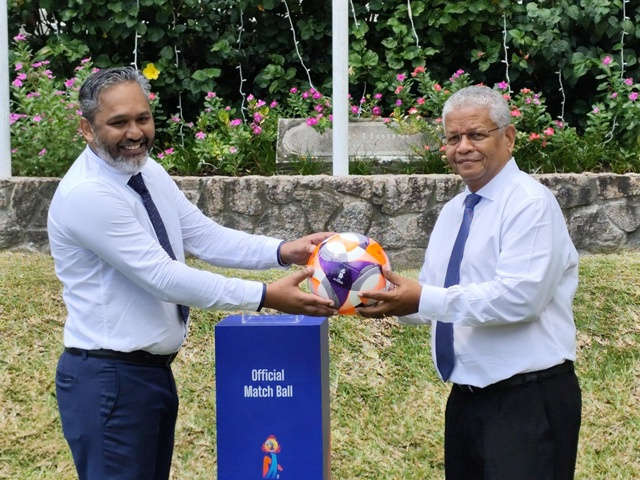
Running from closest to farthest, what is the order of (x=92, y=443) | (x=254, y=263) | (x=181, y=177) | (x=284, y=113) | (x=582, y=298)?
(x=92, y=443), (x=254, y=263), (x=582, y=298), (x=181, y=177), (x=284, y=113)

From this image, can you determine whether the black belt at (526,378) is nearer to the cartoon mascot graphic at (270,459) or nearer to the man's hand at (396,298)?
the man's hand at (396,298)

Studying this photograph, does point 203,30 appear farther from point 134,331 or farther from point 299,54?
point 134,331

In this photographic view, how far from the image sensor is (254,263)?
13.0ft

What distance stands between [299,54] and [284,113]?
0.58 meters

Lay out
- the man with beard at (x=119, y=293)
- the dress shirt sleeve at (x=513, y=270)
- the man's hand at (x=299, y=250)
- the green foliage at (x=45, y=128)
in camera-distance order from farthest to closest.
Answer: the green foliage at (x=45, y=128)
the man's hand at (x=299, y=250)
the man with beard at (x=119, y=293)
the dress shirt sleeve at (x=513, y=270)

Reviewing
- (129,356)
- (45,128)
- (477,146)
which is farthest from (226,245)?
(45,128)

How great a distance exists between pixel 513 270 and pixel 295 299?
79 cm

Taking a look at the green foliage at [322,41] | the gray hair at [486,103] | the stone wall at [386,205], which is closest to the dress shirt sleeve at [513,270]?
the gray hair at [486,103]

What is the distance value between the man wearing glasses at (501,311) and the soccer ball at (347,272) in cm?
5

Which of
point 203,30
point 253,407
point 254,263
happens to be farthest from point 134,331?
point 203,30

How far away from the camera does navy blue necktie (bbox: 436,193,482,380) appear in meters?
3.28

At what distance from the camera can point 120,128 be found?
323 cm

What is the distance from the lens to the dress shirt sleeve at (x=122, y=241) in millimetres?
3141

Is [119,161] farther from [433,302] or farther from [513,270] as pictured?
[513,270]
